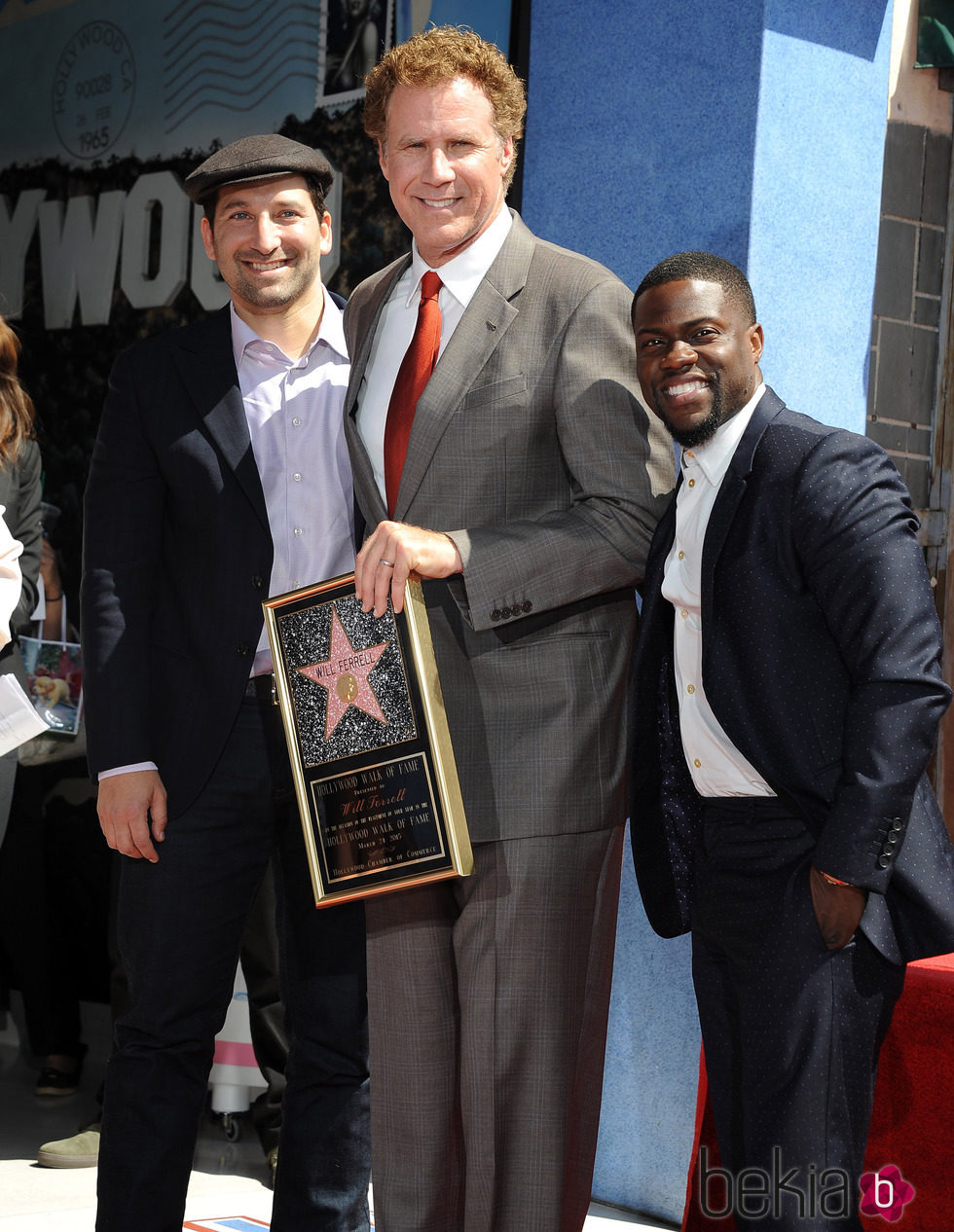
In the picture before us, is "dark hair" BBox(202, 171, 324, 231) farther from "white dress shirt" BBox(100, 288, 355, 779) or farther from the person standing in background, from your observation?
the person standing in background

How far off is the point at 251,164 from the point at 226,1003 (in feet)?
5.06

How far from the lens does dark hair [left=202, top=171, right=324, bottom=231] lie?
8.95 ft

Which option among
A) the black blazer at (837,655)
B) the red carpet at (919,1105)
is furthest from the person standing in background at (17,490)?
the red carpet at (919,1105)

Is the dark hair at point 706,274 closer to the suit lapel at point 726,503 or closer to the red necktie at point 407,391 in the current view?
the suit lapel at point 726,503

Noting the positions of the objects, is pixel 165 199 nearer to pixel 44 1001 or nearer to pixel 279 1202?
pixel 44 1001

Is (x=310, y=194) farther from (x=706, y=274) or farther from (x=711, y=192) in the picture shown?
(x=711, y=192)

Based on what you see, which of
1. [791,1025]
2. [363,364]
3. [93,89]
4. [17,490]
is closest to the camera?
[791,1025]

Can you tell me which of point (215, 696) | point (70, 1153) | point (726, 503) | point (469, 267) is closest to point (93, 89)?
point (469, 267)

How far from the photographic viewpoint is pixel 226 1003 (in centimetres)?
275

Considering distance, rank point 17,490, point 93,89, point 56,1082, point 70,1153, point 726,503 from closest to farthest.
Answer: point 726,503, point 70,1153, point 17,490, point 56,1082, point 93,89

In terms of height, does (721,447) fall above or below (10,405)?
below

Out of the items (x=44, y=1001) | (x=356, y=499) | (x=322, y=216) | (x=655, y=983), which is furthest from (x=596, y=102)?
(x=44, y=1001)

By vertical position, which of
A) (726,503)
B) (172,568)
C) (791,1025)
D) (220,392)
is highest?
(220,392)

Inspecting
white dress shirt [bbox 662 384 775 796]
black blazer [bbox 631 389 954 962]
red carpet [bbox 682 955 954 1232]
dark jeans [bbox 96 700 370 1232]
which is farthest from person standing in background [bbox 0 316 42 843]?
red carpet [bbox 682 955 954 1232]
